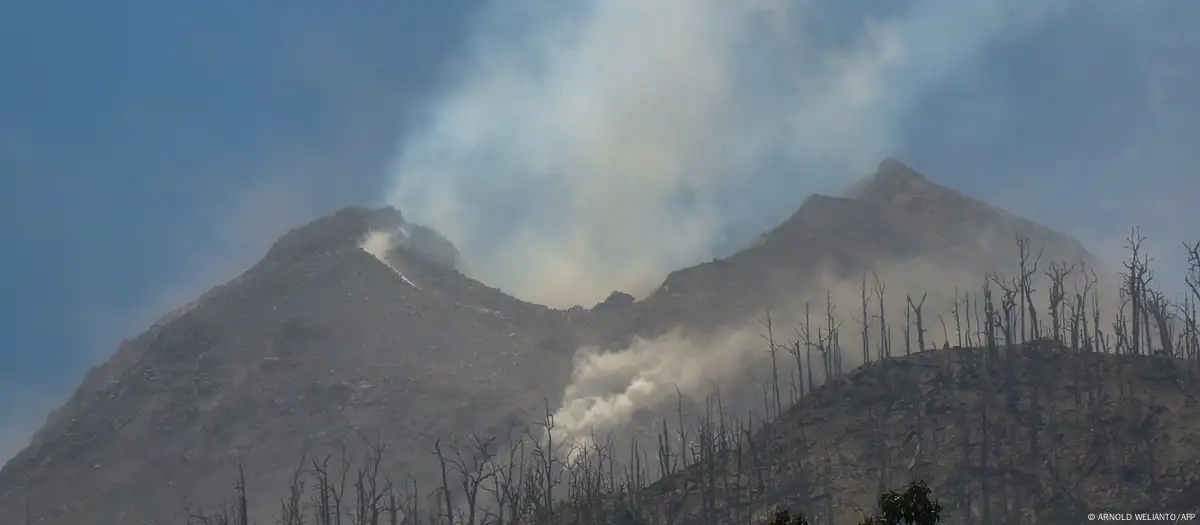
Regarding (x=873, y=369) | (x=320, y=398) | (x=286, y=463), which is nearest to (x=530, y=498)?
(x=873, y=369)

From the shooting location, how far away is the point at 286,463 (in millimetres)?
169750

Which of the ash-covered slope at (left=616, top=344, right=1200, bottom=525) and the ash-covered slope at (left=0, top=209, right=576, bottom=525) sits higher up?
the ash-covered slope at (left=0, top=209, right=576, bottom=525)

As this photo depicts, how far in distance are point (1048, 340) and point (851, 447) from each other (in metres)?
20.9

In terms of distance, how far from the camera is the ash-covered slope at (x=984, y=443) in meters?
70.4

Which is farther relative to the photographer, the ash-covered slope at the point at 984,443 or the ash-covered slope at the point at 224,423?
the ash-covered slope at the point at 224,423

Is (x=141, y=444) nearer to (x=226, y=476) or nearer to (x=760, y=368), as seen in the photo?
(x=226, y=476)

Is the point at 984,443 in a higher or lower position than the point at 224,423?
lower

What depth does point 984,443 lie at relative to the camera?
7538 centimetres

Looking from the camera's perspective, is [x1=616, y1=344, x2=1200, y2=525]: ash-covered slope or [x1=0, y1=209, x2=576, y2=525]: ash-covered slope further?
[x1=0, y1=209, x2=576, y2=525]: ash-covered slope

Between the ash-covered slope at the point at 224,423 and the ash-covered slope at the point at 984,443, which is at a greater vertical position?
the ash-covered slope at the point at 224,423

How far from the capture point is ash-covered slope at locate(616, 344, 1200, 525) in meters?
70.4

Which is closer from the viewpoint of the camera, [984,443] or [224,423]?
[984,443]

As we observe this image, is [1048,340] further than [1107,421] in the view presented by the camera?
Yes

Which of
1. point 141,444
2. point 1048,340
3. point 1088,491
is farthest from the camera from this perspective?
point 141,444
